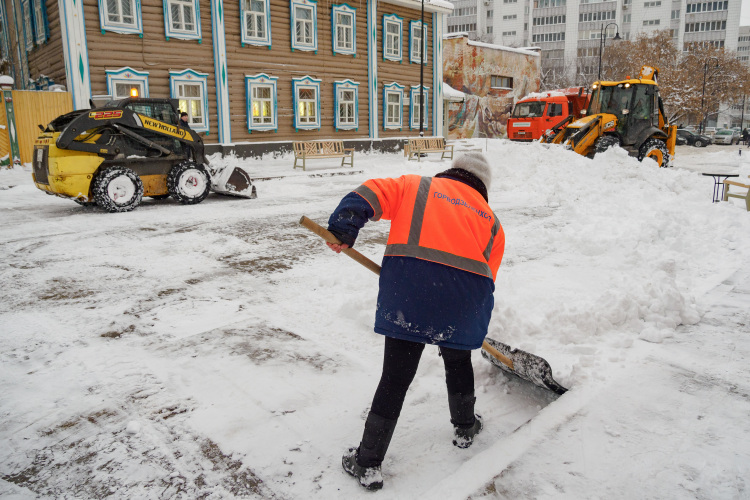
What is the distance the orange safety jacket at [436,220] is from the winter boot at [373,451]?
80 cm

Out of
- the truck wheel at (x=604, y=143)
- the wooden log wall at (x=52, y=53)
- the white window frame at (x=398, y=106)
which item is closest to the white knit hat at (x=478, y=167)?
the truck wheel at (x=604, y=143)

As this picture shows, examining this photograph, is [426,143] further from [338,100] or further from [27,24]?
[27,24]

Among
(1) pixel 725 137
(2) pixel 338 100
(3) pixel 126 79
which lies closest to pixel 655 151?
(2) pixel 338 100

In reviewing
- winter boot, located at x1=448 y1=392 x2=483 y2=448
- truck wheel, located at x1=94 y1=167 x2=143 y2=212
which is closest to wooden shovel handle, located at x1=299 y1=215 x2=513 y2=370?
winter boot, located at x1=448 y1=392 x2=483 y2=448

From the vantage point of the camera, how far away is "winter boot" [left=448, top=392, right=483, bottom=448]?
2729 millimetres

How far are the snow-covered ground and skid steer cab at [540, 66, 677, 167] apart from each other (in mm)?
8243

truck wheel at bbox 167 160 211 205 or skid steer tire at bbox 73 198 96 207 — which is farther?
truck wheel at bbox 167 160 211 205

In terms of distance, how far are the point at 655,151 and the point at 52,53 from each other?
19.5m

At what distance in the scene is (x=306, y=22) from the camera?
69.6ft

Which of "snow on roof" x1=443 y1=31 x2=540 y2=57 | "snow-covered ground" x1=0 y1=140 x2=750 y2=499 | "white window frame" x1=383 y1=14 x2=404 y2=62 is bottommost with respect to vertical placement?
"snow-covered ground" x1=0 y1=140 x2=750 y2=499

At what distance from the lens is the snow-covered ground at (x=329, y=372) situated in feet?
8.20

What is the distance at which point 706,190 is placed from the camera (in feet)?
37.0

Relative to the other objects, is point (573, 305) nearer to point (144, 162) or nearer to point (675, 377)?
point (675, 377)

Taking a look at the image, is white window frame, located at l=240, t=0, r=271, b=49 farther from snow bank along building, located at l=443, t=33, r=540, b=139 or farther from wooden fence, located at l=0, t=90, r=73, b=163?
snow bank along building, located at l=443, t=33, r=540, b=139
